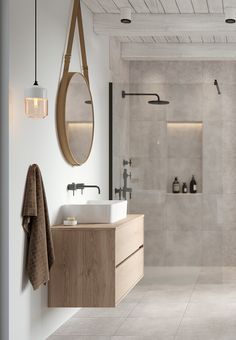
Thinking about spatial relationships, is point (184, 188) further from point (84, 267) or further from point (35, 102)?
point (35, 102)

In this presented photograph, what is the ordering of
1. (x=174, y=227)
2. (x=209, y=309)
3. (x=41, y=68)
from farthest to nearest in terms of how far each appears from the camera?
(x=174, y=227)
(x=209, y=309)
(x=41, y=68)

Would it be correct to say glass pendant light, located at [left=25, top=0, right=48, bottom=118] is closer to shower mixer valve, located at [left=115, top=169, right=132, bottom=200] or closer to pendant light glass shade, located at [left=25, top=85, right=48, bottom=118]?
pendant light glass shade, located at [left=25, top=85, right=48, bottom=118]

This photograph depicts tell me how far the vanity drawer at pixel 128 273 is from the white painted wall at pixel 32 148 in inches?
21.1

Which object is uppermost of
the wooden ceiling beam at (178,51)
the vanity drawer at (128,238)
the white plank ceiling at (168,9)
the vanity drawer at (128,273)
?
the white plank ceiling at (168,9)

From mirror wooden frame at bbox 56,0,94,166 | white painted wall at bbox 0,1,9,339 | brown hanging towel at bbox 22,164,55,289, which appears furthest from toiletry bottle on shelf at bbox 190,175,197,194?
white painted wall at bbox 0,1,9,339

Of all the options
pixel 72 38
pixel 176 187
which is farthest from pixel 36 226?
pixel 176 187

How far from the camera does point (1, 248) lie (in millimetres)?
3896

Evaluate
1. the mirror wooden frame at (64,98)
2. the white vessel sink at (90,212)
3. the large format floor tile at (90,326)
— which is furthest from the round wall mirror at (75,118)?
the large format floor tile at (90,326)

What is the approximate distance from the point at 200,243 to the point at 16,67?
3.06m

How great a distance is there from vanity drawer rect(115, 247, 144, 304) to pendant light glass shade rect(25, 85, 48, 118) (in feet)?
4.80

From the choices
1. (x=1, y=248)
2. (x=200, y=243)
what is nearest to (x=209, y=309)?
(x=200, y=243)

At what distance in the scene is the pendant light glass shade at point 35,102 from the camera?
3.99 m

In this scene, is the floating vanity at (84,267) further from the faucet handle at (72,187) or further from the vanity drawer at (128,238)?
the faucet handle at (72,187)

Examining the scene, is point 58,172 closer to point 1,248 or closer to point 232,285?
point 1,248
